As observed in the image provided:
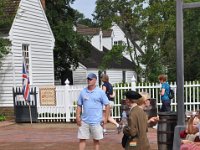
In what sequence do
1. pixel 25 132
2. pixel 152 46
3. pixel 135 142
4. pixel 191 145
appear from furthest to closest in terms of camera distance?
1. pixel 152 46
2. pixel 25 132
3. pixel 191 145
4. pixel 135 142

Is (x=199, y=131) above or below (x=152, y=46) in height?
below

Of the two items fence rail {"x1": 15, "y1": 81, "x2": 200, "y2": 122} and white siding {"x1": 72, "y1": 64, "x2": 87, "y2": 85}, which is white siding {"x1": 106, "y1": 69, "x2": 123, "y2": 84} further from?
fence rail {"x1": 15, "y1": 81, "x2": 200, "y2": 122}

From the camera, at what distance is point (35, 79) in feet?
75.3

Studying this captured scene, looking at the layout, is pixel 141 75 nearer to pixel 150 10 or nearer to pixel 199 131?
pixel 150 10

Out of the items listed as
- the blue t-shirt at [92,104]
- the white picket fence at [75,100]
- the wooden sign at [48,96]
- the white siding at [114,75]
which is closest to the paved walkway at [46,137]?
the white picket fence at [75,100]

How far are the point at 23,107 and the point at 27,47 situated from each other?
438 cm

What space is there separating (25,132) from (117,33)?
3787 centimetres

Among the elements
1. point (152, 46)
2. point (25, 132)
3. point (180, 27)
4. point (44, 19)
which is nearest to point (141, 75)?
point (152, 46)

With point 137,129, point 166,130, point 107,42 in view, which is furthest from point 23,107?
point 107,42

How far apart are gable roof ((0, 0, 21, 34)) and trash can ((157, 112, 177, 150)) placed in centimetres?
1200

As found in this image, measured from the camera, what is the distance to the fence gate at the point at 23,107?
19.0m

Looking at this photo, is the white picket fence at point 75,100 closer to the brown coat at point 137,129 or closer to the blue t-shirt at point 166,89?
the blue t-shirt at point 166,89

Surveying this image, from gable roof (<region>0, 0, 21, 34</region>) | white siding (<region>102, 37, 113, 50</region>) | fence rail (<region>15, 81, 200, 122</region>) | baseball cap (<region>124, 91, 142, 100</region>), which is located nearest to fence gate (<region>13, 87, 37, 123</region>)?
fence rail (<region>15, 81, 200, 122</region>)

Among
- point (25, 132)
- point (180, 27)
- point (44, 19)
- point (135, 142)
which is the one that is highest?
point (44, 19)
